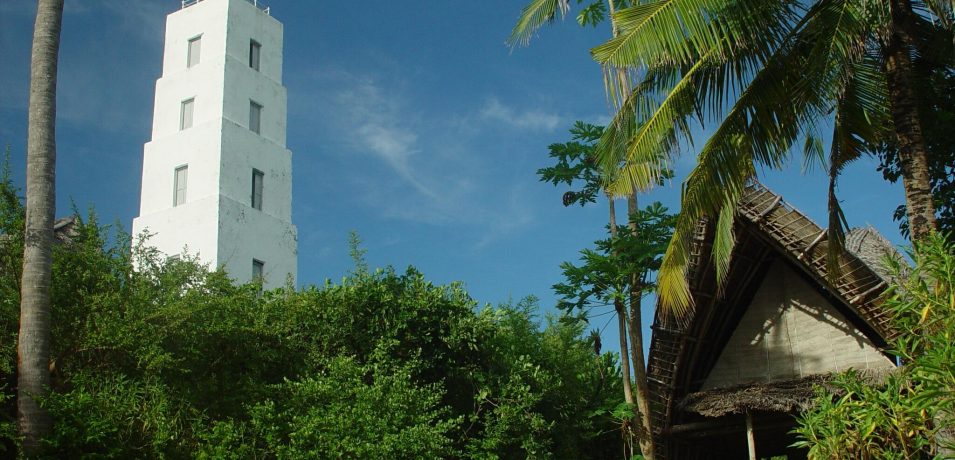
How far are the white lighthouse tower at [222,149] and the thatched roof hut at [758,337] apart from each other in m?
12.1

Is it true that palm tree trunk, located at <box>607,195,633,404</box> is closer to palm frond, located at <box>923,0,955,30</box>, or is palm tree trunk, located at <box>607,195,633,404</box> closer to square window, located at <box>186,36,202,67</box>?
palm frond, located at <box>923,0,955,30</box>

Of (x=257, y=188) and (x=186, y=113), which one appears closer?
(x=257, y=188)

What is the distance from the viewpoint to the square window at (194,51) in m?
26.3

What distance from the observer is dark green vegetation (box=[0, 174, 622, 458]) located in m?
11.9

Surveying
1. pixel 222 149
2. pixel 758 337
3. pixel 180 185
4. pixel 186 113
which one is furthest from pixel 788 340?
pixel 186 113

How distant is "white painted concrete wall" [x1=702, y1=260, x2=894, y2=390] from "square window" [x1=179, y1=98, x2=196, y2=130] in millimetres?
15634

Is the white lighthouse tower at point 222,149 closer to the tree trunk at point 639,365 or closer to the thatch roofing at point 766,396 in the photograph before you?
the tree trunk at point 639,365

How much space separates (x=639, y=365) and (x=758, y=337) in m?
1.78

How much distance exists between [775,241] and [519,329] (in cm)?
687

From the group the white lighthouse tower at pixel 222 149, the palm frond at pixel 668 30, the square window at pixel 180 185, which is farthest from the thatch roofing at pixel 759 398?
the square window at pixel 180 185

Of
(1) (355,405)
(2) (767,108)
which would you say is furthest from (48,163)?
(2) (767,108)

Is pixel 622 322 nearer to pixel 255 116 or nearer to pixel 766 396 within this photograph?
pixel 766 396

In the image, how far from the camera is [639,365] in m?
15.1

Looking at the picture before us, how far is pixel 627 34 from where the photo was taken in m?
9.02
